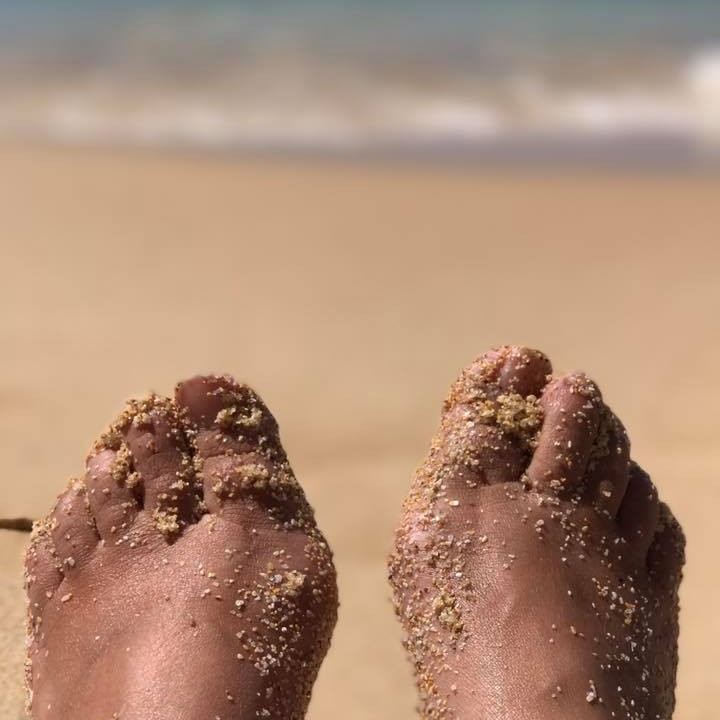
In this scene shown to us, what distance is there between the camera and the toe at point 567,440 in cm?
160

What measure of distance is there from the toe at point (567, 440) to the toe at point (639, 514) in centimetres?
11

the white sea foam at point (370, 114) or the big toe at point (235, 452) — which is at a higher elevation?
the white sea foam at point (370, 114)

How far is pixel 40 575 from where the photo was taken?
1.59m

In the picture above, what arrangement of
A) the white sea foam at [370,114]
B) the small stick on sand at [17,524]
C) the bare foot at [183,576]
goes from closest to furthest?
the bare foot at [183,576] < the small stick on sand at [17,524] < the white sea foam at [370,114]

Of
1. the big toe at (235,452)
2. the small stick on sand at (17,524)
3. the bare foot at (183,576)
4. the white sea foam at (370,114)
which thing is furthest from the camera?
the white sea foam at (370,114)

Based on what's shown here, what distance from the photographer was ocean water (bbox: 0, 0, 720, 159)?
13.3 feet

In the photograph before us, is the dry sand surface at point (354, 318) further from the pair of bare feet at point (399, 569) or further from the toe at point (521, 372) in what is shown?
the toe at point (521, 372)

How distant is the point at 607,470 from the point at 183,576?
2.49 ft

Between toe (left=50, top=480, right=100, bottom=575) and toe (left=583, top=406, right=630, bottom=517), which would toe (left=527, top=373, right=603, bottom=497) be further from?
toe (left=50, top=480, right=100, bottom=575)

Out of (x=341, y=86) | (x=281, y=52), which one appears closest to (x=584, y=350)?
(x=341, y=86)

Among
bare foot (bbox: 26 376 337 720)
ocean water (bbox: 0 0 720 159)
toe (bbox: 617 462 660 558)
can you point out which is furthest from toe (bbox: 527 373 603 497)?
ocean water (bbox: 0 0 720 159)

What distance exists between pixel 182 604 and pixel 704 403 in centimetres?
147

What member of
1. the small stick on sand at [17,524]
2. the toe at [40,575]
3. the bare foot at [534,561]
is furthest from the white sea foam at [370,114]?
the toe at [40,575]

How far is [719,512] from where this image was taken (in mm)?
2066
